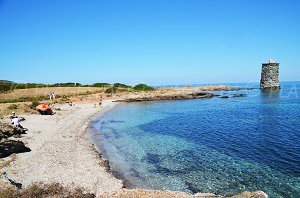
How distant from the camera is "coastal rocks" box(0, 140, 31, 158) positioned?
64.6 feet

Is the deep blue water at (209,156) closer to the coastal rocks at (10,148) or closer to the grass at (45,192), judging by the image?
the grass at (45,192)

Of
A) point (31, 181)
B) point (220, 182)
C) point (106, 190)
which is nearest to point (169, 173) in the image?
point (220, 182)

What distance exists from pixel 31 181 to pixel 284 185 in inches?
633

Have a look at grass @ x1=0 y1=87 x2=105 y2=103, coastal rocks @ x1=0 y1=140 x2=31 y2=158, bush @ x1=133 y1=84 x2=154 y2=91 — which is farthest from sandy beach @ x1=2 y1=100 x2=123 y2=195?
bush @ x1=133 y1=84 x2=154 y2=91

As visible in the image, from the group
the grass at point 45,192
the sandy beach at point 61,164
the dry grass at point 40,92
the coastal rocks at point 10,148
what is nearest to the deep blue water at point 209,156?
the sandy beach at point 61,164

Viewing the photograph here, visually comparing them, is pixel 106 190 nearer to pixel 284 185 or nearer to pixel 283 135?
pixel 284 185

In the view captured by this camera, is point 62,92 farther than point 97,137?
Yes

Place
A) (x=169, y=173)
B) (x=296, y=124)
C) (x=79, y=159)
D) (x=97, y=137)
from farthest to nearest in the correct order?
(x=296, y=124) < (x=97, y=137) < (x=79, y=159) < (x=169, y=173)

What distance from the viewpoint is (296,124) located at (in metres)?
35.4

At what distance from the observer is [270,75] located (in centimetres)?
12794

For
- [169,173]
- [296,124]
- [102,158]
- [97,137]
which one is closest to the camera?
[169,173]

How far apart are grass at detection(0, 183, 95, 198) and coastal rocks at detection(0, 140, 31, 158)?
6.65m

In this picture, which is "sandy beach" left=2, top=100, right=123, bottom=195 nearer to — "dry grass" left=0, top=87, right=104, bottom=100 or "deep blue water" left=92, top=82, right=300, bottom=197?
"deep blue water" left=92, top=82, right=300, bottom=197

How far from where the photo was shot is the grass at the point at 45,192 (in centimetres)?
1321
